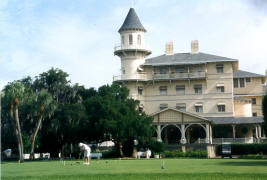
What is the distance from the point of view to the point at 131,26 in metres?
70.6

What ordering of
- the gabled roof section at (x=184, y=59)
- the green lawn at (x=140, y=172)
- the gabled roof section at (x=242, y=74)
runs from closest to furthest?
the green lawn at (x=140, y=172), the gabled roof section at (x=184, y=59), the gabled roof section at (x=242, y=74)

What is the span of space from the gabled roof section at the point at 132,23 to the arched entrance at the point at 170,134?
1590cm

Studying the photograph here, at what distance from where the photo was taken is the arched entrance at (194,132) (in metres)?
66.0

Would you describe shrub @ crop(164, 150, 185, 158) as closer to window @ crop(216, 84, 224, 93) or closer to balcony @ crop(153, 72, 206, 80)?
balcony @ crop(153, 72, 206, 80)

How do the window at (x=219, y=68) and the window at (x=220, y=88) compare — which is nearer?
the window at (x=220, y=88)

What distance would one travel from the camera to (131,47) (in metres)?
70.1

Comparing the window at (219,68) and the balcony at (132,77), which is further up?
the window at (219,68)

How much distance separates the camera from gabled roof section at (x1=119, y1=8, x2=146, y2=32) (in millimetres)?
70625

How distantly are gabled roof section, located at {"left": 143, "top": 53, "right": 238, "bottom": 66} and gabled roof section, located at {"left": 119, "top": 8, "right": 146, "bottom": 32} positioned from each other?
5325mm

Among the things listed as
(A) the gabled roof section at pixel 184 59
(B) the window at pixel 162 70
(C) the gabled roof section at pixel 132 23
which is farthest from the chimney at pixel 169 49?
(C) the gabled roof section at pixel 132 23

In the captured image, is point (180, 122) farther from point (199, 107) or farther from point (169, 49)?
point (169, 49)

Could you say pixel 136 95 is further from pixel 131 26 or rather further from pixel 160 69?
pixel 131 26

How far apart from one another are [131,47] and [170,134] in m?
14.4

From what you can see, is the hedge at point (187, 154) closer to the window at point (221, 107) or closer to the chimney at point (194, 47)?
the window at point (221, 107)
